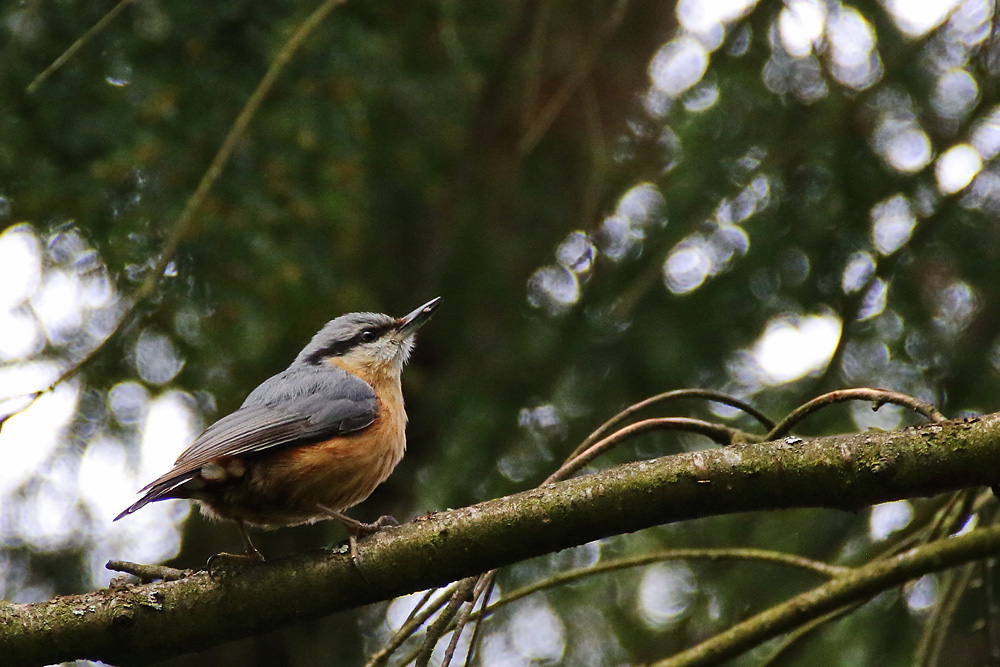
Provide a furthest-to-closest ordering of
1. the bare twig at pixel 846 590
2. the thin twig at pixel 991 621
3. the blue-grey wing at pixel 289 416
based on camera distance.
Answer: the blue-grey wing at pixel 289 416
the thin twig at pixel 991 621
the bare twig at pixel 846 590

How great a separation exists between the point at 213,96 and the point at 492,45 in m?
Answer: 1.85

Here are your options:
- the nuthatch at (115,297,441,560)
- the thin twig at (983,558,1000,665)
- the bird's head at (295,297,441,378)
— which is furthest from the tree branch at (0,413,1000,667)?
the bird's head at (295,297,441,378)

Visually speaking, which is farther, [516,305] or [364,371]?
[516,305]

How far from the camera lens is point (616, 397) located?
16.0ft

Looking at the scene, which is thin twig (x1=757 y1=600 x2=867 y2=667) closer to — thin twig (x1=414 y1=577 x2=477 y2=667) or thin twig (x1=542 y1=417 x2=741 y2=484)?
thin twig (x1=542 y1=417 x2=741 y2=484)

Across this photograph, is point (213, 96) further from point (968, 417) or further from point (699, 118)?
point (968, 417)

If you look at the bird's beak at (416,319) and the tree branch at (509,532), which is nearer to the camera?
the tree branch at (509,532)

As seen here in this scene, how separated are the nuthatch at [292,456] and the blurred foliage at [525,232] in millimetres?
1065

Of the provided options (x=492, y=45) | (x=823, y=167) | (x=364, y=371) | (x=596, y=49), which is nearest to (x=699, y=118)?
(x=823, y=167)

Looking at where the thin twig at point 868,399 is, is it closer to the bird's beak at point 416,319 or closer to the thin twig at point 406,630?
the thin twig at point 406,630

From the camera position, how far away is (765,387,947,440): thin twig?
2.18 metres

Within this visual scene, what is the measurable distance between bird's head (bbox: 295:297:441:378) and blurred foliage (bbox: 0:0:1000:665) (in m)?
0.46

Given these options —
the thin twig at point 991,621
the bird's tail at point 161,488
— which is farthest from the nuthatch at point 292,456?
the thin twig at point 991,621

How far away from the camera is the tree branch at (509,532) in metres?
2.15
